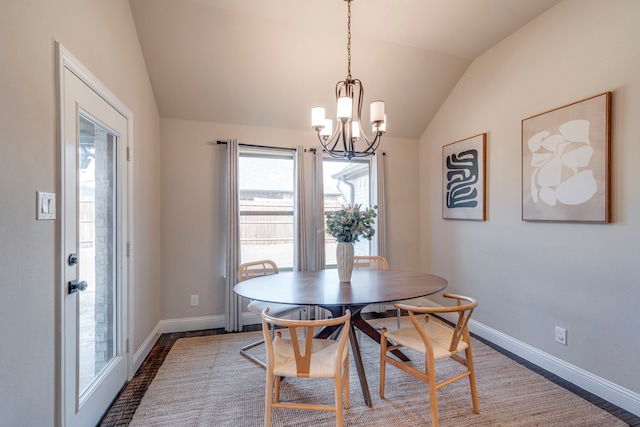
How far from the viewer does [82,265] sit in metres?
1.63

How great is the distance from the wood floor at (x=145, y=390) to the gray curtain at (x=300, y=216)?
61.1 inches

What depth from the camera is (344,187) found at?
3900 mm

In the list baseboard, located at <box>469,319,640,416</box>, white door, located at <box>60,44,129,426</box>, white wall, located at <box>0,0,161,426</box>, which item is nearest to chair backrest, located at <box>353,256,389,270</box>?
baseboard, located at <box>469,319,640,416</box>

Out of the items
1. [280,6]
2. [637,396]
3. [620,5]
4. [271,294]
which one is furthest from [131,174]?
[637,396]

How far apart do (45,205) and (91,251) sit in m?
0.57

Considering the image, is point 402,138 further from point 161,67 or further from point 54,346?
point 54,346

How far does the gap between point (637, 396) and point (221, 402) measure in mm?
2711

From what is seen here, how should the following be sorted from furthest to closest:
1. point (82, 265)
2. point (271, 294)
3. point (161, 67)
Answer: point (161, 67), point (271, 294), point (82, 265)

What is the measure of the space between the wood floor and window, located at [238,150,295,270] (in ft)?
4.12

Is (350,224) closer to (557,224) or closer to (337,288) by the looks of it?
(337,288)

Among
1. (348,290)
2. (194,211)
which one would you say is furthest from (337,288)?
(194,211)

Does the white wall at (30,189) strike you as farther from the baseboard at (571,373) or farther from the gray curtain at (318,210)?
the baseboard at (571,373)

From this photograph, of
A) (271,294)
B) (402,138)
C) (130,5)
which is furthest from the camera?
(402,138)

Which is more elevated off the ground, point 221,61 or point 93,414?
point 221,61
